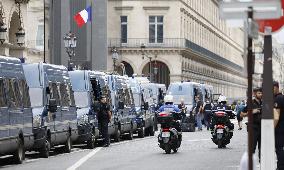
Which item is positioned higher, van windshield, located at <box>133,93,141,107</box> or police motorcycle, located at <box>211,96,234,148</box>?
van windshield, located at <box>133,93,141,107</box>

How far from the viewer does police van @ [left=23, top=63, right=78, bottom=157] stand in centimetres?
2829

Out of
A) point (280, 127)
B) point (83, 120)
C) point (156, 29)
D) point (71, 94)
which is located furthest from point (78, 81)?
point (156, 29)

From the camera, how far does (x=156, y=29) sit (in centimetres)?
10375

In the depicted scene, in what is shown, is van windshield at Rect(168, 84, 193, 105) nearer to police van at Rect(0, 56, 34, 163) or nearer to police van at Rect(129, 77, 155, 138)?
police van at Rect(129, 77, 155, 138)

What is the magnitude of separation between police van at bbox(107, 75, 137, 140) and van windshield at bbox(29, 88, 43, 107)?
31.9ft

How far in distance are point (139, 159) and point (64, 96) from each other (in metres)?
5.49

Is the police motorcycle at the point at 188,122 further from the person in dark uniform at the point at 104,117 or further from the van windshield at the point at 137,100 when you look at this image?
the person in dark uniform at the point at 104,117

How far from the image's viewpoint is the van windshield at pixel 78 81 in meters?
35.7

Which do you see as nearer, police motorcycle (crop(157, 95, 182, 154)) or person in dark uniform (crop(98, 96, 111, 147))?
police motorcycle (crop(157, 95, 182, 154))

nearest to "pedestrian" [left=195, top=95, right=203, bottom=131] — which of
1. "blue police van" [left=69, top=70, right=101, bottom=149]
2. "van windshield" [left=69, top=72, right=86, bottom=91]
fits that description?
"blue police van" [left=69, top=70, right=101, bottom=149]

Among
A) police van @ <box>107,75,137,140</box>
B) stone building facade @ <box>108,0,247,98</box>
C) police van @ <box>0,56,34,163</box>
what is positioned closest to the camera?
police van @ <box>0,56,34,163</box>

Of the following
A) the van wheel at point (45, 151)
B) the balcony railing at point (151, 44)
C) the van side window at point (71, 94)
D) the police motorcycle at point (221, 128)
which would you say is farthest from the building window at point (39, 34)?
the van wheel at point (45, 151)

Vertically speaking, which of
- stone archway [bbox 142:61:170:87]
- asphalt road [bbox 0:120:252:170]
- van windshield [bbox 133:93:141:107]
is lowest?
asphalt road [bbox 0:120:252:170]

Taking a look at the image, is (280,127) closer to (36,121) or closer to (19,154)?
(19,154)
